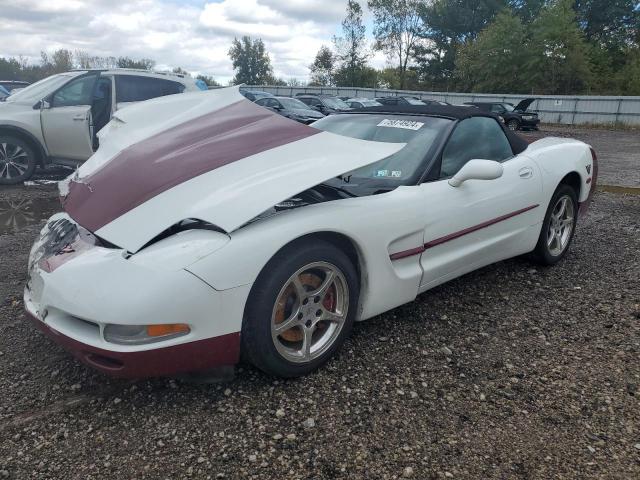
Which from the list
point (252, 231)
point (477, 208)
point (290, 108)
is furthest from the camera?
point (290, 108)

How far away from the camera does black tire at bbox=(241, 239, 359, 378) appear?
2213 mm

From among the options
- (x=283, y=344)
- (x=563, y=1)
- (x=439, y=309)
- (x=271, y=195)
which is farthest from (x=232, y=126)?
(x=563, y=1)

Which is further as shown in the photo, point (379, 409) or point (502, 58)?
point (502, 58)

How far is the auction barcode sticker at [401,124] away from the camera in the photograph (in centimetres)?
340

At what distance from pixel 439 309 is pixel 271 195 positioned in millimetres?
1612

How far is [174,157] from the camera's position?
270 cm

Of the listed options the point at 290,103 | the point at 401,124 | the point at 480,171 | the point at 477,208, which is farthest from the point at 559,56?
the point at 480,171

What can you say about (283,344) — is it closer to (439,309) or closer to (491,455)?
(491,455)

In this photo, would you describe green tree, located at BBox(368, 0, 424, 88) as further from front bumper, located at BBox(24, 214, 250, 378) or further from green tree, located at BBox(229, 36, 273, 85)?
front bumper, located at BBox(24, 214, 250, 378)

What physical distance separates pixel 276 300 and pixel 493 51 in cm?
4492

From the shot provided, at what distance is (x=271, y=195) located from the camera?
7.45 feet

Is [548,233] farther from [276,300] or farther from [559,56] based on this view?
[559,56]

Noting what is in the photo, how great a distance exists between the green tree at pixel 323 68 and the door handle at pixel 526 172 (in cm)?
6172

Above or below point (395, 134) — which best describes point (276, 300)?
below
